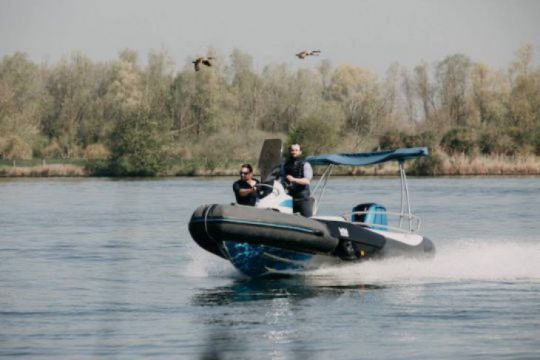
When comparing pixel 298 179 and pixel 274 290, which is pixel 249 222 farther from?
pixel 274 290

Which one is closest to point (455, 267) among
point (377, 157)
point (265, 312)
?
point (377, 157)

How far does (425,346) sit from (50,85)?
76.5 m

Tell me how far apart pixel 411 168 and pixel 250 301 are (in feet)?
150

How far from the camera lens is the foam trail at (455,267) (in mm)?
18516

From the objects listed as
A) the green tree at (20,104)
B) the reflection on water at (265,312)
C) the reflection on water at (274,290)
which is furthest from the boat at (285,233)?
the green tree at (20,104)

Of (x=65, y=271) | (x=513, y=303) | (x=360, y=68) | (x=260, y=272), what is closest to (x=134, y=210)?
(x=65, y=271)

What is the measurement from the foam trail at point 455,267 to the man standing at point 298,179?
1.21 m

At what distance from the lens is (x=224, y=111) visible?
82312 millimetres

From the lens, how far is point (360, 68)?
97.8 meters

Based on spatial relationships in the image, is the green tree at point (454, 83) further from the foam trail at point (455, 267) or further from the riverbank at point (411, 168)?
the foam trail at point (455, 267)

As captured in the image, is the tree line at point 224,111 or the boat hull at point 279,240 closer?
the boat hull at point 279,240

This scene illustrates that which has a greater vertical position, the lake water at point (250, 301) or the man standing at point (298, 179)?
the man standing at point (298, 179)

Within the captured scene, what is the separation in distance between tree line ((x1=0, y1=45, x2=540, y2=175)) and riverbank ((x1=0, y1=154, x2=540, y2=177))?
78cm

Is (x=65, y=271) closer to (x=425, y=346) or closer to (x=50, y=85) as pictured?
(x=425, y=346)
